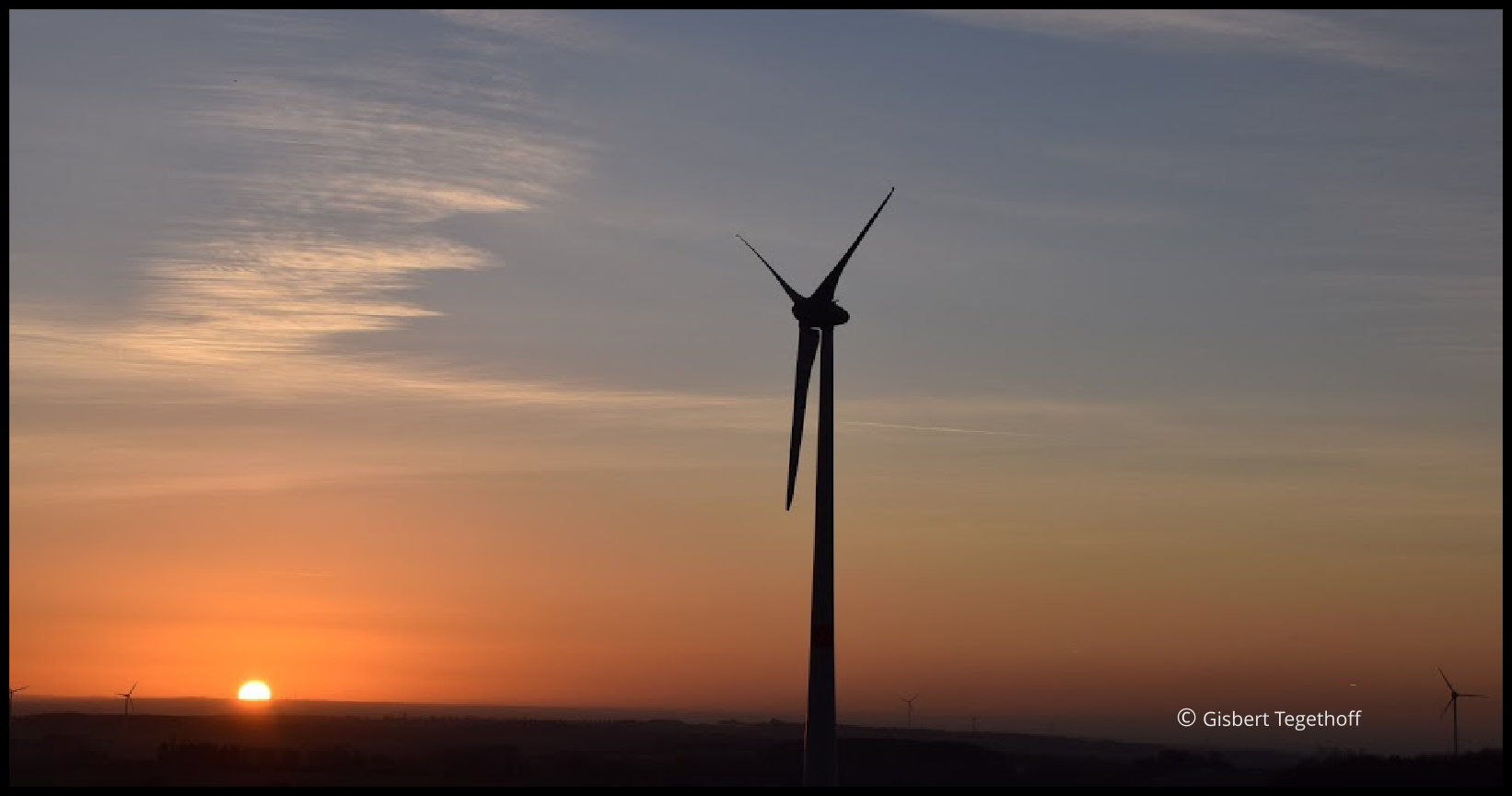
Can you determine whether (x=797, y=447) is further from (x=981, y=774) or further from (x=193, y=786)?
(x=981, y=774)

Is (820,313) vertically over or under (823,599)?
over

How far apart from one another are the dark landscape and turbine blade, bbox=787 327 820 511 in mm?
33347

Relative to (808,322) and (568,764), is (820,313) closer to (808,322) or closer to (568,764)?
(808,322)

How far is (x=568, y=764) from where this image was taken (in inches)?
5871

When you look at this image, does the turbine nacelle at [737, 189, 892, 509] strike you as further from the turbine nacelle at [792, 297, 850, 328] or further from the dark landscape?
the dark landscape

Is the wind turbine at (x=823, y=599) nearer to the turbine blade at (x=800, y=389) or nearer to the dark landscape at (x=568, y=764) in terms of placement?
the turbine blade at (x=800, y=389)

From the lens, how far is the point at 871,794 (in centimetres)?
10188

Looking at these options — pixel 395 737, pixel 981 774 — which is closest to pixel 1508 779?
pixel 981 774

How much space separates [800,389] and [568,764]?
57.4m

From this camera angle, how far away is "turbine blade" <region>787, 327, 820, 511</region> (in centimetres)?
9962

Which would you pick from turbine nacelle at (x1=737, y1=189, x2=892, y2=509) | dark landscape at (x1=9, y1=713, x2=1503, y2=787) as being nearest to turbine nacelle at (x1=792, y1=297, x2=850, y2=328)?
turbine nacelle at (x1=737, y1=189, x2=892, y2=509)

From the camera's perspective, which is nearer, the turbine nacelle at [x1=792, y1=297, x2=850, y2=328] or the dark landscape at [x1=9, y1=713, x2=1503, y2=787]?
the turbine nacelle at [x1=792, y1=297, x2=850, y2=328]

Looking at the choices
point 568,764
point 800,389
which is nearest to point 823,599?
point 800,389

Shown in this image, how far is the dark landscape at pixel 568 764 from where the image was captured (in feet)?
396
